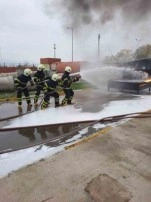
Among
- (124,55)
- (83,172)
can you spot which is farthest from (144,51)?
(83,172)

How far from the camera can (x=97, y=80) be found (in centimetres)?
1603

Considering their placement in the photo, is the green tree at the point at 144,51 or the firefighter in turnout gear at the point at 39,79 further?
the green tree at the point at 144,51

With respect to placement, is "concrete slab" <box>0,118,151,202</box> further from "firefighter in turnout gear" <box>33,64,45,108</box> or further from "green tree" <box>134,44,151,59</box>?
"green tree" <box>134,44,151,59</box>

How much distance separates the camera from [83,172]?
3.81 meters

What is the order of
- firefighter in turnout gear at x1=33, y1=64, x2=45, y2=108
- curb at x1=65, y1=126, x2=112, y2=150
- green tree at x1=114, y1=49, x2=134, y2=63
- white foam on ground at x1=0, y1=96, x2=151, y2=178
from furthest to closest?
green tree at x1=114, y1=49, x2=134, y2=63, firefighter in turnout gear at x1=33, y1=64, x2=45, y2=108, curb at x1=65, y1=126, x2=112, y2=150, white foam on ground at x1=0, y1=96, x2=151, y2=178

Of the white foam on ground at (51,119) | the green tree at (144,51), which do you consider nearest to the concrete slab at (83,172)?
the white foam on ground at (51,119)

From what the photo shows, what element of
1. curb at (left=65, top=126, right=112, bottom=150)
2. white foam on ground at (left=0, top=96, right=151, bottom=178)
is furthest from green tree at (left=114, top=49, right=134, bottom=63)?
curb at (left=65, top=126, right=112, bottom=150)

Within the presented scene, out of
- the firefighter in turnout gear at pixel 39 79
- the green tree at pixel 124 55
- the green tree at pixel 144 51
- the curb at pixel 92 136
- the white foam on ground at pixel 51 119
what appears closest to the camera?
the white foam on ground at pixel 51 119

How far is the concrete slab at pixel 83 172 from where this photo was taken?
324 centimetres

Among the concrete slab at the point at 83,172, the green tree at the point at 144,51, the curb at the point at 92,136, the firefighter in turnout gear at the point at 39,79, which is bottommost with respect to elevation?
the concrete slab at the point at 83,172

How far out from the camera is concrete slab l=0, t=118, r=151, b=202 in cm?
324

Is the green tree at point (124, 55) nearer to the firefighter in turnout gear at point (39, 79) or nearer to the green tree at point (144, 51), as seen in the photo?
the green tree at point (144, 51)

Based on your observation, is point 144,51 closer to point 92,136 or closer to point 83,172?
point 92,136

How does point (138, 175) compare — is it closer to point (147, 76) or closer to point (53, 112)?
point (53, 112)
